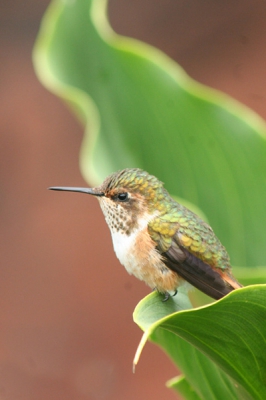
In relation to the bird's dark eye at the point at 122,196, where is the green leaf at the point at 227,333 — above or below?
below

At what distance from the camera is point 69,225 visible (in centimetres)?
468

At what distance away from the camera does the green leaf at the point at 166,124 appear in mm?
1872

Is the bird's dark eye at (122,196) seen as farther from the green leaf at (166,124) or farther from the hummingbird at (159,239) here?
the green leaf at (166,124)

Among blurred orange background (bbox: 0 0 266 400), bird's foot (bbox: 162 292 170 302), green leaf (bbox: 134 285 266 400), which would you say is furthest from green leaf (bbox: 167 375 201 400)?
blurred orange background (bbox: 0 0 266 400)

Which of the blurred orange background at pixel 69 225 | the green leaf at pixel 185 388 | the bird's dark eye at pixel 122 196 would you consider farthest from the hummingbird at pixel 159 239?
the blurred orange background at pixel 69 225

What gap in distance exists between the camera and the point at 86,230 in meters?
4.65

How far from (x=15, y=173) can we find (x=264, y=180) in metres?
3.42

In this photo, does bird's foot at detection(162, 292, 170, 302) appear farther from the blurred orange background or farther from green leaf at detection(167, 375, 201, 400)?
the blurred orange background

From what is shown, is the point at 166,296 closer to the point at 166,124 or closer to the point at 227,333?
the point at 227,333

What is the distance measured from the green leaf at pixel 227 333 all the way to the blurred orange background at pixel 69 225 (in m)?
2.79

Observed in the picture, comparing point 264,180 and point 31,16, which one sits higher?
point 31,16

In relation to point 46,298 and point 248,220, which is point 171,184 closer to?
point 248,220

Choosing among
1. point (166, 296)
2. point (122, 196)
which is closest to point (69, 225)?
Answer: point (122, 196)

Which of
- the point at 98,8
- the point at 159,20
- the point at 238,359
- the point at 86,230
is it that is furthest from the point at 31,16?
the point at 238,359
